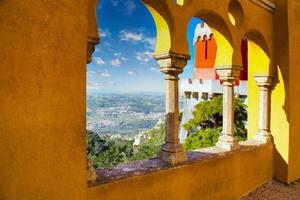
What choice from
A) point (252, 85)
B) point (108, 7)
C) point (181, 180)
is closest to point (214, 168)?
point (181, 180)

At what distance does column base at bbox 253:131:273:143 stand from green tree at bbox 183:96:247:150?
9245 mm

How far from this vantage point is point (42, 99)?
2.54 meters

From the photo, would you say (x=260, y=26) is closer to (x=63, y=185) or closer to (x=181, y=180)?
(x=181, y=180)

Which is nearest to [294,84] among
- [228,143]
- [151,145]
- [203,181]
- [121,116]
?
[228,143]

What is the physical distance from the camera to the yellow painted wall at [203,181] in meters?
3.35

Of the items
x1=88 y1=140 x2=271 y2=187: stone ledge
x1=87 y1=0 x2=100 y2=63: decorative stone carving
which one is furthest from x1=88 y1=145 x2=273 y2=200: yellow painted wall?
x1=87 y1=0 x2=100 y2=63: decorative stone carving

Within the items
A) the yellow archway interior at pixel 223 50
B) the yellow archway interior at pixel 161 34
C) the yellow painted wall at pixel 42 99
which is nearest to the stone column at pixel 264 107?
the yellow archway interior at pixel 223 50

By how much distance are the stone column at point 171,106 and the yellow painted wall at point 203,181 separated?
8.3 inches

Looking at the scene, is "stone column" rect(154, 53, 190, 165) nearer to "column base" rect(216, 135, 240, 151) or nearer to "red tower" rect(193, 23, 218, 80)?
"column base" rect(216, 135, 240, 151)

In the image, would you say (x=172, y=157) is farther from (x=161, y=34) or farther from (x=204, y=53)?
(x=204, y=53)

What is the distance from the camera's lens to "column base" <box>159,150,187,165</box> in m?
3.93

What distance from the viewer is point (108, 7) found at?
2238 inches

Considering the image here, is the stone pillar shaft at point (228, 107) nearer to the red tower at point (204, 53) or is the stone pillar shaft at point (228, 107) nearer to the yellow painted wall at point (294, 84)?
the yellow painted wall at point (294, 84)

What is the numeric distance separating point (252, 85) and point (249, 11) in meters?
1.78
